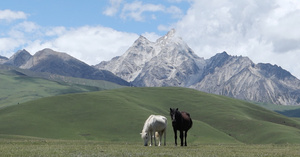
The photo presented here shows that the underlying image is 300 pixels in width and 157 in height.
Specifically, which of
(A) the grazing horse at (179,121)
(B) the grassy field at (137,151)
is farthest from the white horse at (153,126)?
(B) the grassy field at (137,151)

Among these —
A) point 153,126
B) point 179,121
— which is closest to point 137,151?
point 153,126

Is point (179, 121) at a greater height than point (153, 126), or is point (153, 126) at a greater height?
point (179, 121)

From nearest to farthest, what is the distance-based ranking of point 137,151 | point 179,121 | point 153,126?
point 137,151 → point 179,121 → point 153,126

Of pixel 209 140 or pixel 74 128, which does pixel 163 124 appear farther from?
pixel 74 128

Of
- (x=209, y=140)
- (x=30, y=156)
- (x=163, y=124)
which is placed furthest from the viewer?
(x=209, y=140)

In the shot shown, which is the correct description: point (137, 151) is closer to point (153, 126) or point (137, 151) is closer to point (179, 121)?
point (153, 126)

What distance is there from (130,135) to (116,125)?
711 inches

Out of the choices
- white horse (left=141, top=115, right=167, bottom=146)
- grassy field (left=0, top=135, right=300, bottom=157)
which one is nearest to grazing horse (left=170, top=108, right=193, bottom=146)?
white horse (left=141, top=115, right=167, bottom=146)

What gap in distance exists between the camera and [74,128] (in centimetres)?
19162

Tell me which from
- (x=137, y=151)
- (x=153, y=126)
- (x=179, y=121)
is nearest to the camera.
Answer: (x=137, y=151)

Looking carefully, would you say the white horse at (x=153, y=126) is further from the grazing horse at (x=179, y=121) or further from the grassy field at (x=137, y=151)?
the grassy field at (x=137, y=151)

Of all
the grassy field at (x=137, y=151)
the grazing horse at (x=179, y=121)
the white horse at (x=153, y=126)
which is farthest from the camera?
the white horse at (x=153, y=126)

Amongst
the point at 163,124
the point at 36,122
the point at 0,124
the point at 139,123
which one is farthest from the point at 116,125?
the point at 163,124

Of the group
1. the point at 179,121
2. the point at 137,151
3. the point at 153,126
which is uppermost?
the point at 179,121
